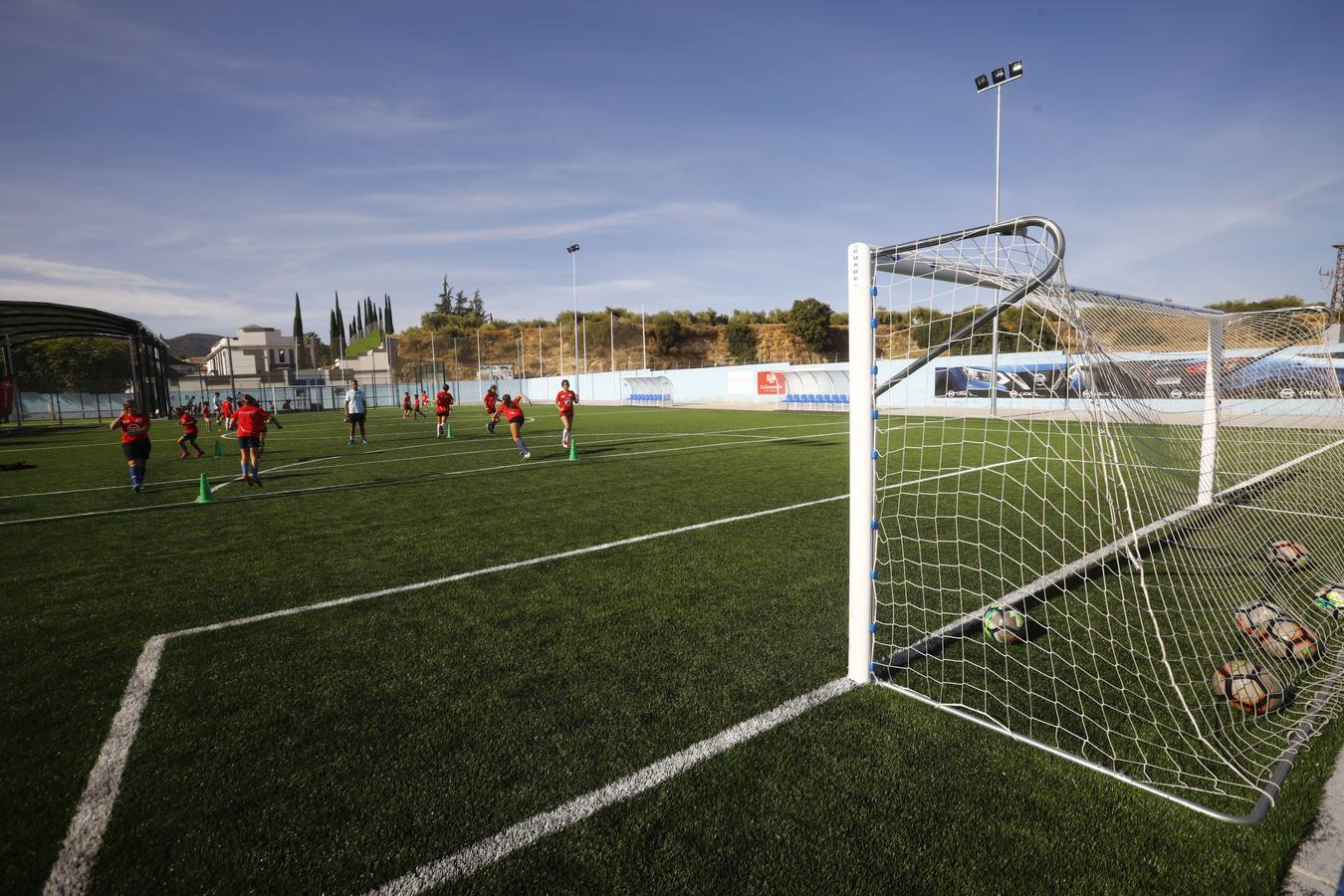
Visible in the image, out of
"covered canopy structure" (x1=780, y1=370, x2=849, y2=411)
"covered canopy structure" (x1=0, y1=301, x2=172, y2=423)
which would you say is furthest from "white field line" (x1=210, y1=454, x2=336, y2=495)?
"covered canopy structure" (x1=780, y1=370, x2=849, y2=411)

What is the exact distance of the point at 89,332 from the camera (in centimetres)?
3120

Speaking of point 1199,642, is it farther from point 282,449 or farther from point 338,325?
point 338,325

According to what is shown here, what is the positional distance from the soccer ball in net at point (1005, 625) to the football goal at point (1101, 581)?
0.02 metres

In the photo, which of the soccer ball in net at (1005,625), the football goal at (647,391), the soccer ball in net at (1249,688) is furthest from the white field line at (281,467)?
the football goal at (647,391)

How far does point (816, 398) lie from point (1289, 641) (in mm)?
31827

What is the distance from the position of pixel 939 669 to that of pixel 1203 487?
6.98 meters

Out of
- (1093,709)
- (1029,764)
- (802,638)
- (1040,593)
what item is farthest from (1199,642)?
(802,638)

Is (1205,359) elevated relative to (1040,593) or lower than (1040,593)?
elevated

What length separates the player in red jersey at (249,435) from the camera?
10.8m

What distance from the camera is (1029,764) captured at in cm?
288

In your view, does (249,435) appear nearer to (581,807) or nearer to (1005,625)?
(581,807)

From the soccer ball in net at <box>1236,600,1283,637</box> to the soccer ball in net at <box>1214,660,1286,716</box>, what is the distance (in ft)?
2.36

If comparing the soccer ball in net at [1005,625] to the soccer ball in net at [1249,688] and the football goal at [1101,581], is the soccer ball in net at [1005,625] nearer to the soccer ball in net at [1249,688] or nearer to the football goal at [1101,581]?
the football goal at [1101,581]

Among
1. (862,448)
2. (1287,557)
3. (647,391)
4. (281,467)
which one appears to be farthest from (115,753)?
(647,391)
